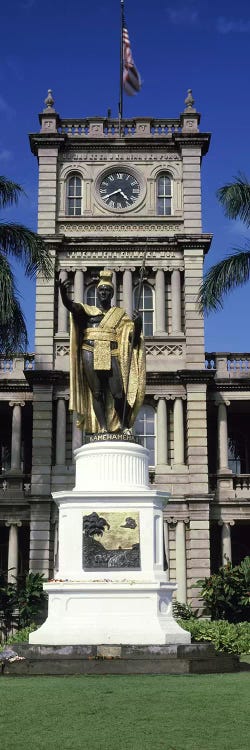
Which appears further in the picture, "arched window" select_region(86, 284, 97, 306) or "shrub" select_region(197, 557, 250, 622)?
"arched window" select_region(86, 284, 97, 306)

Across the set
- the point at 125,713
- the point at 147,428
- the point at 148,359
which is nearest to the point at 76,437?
the point at 147,428

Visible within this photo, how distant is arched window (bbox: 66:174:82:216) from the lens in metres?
31.1

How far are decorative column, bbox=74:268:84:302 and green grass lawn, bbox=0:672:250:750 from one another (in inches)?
775

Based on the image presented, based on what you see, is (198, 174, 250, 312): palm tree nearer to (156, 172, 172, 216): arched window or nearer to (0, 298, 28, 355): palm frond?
(0, 298, 28, 355): palm frond

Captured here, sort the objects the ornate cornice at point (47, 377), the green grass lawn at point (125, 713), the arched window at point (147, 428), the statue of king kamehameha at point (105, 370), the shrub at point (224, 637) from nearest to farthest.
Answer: the green grass lawn at point (125, 713) → the statue of king kamehameha at point (105, 370) → the shrub at point (224, 637) → the ornate cornice at point (47, 377) → the arched window at point (147, 428)

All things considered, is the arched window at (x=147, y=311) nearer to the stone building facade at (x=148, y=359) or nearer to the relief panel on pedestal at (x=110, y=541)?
the stone building facade at (x=148, y=359)

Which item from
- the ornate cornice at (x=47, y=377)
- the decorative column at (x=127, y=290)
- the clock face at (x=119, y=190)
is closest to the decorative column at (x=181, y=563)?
the ornate cornice at (x=47, y=377)

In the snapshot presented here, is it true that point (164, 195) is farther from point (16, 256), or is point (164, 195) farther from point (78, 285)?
point (16, 256)

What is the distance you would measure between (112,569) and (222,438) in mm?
16210

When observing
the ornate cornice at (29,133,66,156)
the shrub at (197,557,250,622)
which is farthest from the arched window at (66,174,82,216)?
the shrub at (197,557,250,622)

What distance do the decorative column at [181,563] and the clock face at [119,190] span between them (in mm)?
10993

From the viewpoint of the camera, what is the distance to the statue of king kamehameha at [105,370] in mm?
14984

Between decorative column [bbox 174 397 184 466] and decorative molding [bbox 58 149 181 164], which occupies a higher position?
decorative molding [bbox 58 149 181 164]

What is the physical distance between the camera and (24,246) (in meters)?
20.9
